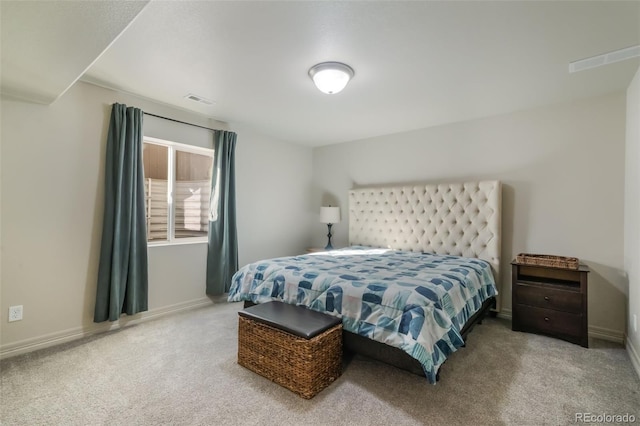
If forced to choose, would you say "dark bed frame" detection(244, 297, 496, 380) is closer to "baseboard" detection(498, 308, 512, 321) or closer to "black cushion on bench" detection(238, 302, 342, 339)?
"black cushion on bench" detection(238, 302, 342, 339)

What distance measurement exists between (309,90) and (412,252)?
2.50 m

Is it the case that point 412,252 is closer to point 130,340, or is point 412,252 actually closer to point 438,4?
point 438,4

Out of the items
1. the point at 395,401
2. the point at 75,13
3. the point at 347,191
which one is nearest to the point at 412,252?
the point at 347,191

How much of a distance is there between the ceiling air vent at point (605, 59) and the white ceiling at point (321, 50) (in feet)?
0.25

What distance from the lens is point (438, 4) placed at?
170 centimetres

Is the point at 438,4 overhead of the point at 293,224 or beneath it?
overhead

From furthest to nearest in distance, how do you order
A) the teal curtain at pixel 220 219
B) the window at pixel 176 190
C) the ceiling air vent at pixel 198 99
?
the teal curtain at pixel 220 219 < the window at pixel 176 190 < the ceiling air vent at pixel 198 99

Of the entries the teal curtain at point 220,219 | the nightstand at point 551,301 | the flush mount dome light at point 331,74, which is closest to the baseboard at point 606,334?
the nightstand at point 551,301

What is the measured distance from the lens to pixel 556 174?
10.4 feet

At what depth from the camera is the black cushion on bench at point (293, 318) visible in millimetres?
1945

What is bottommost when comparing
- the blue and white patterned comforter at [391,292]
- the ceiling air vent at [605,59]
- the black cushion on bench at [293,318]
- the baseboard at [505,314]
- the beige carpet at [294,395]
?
the beige carpet at [294,395]

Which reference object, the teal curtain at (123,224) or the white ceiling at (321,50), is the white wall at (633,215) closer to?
the white ceiling at (321,50)

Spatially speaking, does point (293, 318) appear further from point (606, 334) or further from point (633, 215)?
point (606, 334)

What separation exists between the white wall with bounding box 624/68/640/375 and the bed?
1.05 meters
